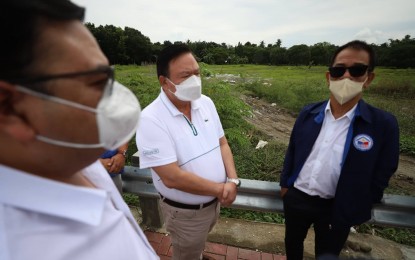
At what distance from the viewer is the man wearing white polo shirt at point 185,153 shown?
1802 mm

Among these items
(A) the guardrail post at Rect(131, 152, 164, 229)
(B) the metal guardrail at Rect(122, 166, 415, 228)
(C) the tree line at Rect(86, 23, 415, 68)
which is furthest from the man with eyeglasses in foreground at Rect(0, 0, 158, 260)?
(C) the tree line at Rect(86, 23, 415, 68)

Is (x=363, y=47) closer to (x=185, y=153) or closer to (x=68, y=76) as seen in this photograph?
(x=185, y=153)

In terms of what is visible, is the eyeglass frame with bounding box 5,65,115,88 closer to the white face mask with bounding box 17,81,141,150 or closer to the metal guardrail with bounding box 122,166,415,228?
the white face mask with bounding box 17,81,141,150

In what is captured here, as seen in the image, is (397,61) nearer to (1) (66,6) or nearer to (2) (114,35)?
(1) (66,6)

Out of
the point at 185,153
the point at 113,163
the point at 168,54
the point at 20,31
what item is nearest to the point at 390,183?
the point at 185,153

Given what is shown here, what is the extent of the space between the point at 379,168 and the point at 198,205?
4.85ft

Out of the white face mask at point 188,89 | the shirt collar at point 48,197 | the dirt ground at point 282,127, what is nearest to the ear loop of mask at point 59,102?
the shirt collar at point 48,197

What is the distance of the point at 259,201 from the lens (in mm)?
2436

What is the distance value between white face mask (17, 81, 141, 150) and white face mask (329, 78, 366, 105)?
5.44 feet

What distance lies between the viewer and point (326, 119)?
2088 mm

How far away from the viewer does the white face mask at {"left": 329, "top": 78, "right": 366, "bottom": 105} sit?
1.93 m

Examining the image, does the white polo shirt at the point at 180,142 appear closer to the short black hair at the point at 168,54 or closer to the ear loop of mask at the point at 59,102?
the short black hair at the point at 168,54

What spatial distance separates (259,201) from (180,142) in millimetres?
1106

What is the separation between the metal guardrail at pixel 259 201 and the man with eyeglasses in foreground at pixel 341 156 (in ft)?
0.54
